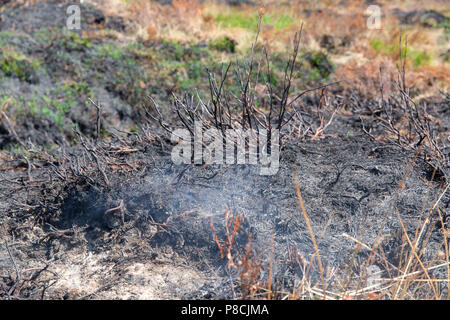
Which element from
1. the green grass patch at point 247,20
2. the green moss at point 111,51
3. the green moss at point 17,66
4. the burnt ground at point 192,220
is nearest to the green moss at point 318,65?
the green grass patch at point 247,20

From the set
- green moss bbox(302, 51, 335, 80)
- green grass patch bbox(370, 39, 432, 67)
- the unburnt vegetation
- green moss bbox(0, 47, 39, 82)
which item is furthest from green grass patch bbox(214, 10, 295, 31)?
the unburnt vegetation

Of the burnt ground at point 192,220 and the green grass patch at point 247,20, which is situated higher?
the green grass patch at point 247,20

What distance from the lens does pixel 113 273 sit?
292 centimetres

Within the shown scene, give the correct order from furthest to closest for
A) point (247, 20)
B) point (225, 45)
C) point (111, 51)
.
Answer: point (247, 20) < point (225, 45) < point (111, 51)

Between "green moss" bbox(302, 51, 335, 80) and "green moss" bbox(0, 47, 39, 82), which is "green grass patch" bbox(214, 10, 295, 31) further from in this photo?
"green moss" bbox(0, 47, 39, 82)

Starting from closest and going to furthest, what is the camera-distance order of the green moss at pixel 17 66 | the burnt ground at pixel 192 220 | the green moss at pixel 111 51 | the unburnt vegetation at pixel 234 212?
the unburnt vegetation at pixel 234 212 → the burnt ground at pixel 192 220 → the green moss at pixel 17 66 → the green moss at pixel 111 51

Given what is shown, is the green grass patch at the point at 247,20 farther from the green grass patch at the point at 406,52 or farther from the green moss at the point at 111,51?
the green moss at the point at 111,51

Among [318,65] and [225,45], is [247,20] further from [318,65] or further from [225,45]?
[318,65]

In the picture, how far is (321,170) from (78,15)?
707cm

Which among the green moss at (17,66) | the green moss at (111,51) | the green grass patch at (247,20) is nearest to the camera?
the green moss at (17,66)

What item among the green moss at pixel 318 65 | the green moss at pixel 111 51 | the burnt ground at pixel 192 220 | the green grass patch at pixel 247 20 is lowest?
the burnt ground at pixel 192 220

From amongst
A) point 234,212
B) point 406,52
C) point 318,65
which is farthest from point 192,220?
point 406,52

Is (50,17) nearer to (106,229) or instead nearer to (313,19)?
(313,19)

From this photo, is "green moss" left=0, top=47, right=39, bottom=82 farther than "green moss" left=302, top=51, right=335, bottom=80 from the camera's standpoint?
No
